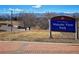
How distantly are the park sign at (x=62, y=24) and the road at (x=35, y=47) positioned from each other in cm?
15

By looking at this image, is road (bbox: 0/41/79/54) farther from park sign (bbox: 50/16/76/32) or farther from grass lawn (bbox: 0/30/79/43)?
park sign (bbox: 50/16/76/32)

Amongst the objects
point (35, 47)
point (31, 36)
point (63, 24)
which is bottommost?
point (35, 47)

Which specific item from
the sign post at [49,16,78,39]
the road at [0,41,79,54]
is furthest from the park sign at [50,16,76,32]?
the road at [0,41,79,54]

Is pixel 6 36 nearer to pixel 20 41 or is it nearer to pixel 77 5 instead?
pixel 20 41

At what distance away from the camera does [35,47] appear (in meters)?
3.57

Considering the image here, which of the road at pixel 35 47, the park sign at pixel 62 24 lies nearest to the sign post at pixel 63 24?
the park sign at pixel 62 24

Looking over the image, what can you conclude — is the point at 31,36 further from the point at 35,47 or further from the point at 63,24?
the point at 63,24

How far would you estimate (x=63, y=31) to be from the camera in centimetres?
357

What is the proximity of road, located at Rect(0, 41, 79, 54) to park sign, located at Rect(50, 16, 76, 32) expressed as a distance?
0.15m

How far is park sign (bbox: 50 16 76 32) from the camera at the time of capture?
3.55m

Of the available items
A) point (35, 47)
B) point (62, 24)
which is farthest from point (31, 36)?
point (62, 24)

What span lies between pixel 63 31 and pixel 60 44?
14cm

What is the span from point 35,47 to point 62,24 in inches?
14.2

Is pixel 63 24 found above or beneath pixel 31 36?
above
